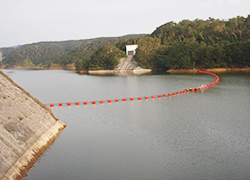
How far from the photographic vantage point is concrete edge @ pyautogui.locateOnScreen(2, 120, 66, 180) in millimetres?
11500

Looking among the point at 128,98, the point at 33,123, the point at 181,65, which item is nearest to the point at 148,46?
the point at 181,65

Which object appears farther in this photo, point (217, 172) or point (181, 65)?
point (181, 65)

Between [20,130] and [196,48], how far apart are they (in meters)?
66.9

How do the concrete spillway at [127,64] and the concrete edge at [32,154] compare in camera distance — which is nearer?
the concrete edge at [32,154]

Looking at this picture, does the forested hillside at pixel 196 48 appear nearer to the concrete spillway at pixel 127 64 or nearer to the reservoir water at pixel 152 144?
the concrete spillway at pixel 127 64

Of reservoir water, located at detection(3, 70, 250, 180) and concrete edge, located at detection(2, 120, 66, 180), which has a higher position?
concrete edge, located at detection(2, 120, 66, 180)

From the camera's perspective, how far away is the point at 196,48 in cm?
7400

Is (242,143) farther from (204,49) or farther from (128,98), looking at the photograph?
(204,49)

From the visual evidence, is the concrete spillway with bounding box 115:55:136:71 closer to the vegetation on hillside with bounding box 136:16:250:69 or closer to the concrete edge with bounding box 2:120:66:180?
the vegetation on hillside with bounding box 136:16:250:69

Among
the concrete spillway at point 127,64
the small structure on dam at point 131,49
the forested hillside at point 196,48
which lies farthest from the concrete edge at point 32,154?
the small structure on dam at point 131,49

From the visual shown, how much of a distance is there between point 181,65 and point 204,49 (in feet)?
25.3

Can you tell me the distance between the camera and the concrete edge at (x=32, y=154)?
37.7 feet

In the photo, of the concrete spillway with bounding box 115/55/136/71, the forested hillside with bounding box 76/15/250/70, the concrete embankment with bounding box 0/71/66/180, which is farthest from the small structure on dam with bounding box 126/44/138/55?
the concrete embankment with bounding box 0/71/66/180

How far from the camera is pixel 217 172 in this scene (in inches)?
481
